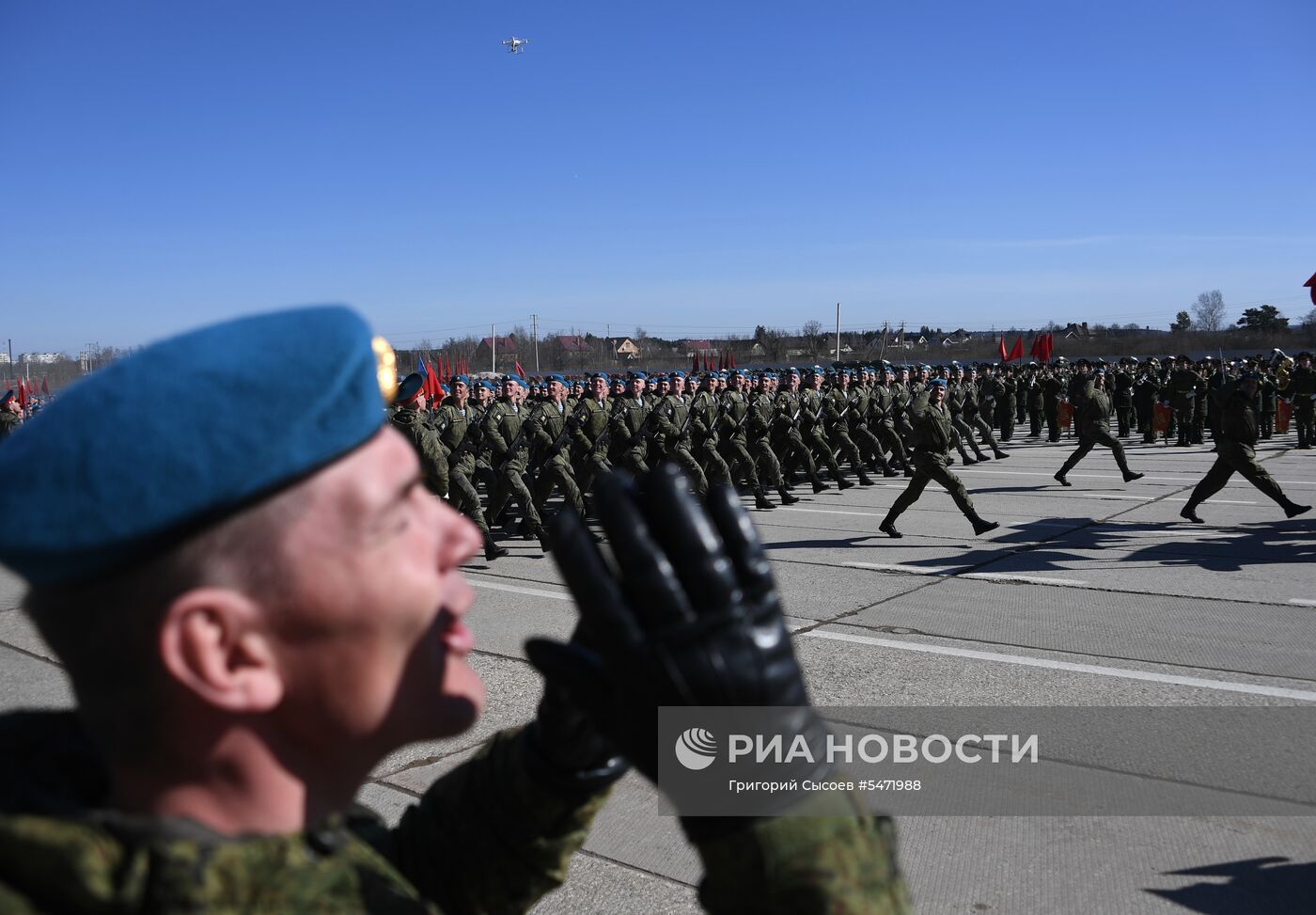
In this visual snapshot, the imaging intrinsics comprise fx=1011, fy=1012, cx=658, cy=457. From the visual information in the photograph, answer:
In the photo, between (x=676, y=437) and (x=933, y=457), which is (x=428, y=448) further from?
(x=933, y=457)

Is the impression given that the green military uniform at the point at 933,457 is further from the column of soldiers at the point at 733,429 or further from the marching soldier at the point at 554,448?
the marching soldier at the point at 554,448

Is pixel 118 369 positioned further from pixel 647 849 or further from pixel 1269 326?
pixel 1269 326

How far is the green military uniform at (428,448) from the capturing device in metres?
10.4

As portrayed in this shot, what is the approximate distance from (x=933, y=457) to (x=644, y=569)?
32.5ft

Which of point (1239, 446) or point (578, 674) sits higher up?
point (578, 674)

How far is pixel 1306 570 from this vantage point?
8477 mm

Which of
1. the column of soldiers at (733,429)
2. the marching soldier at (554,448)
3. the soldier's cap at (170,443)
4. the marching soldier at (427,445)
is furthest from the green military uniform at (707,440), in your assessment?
the soldier's cap at (170,443)

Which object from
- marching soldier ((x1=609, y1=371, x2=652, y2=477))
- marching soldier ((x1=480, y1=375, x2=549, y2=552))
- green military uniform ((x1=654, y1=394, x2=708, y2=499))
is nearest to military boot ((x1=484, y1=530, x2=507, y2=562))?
marching soldier ((x1=480, y1=375, x2=549, y2=552))

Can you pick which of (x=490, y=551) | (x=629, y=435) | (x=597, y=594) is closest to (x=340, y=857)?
(x=597, y=594)

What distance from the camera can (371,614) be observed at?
2.97ft

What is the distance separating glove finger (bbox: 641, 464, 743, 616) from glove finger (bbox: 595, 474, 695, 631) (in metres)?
0.01

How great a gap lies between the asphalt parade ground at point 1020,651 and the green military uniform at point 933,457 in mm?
426

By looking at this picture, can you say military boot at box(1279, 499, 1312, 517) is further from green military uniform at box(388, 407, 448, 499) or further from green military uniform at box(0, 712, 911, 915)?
green military uniform at box(0, 712, 911, 915)

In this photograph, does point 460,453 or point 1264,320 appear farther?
point 1264,320
